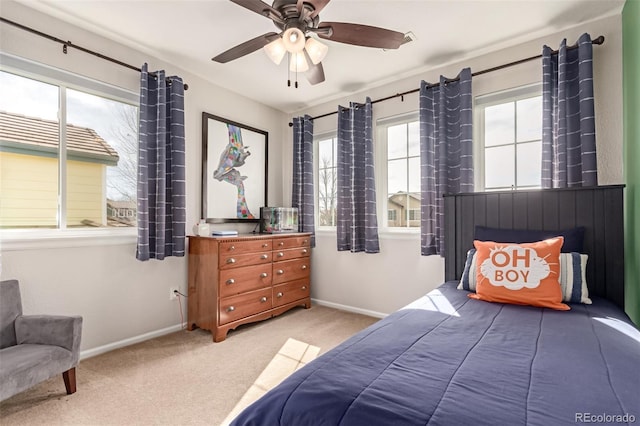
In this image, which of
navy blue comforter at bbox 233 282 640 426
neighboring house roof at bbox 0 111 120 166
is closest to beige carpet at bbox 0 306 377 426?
navy blue comforter at bbox 233 282 640 426

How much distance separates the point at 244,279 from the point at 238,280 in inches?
2.7

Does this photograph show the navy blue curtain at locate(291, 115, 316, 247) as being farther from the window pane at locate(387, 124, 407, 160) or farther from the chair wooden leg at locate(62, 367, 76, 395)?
the chair wooden leg at locate(62, 367, 76, 395)

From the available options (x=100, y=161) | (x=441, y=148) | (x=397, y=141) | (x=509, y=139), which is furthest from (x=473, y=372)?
(x=100, y=161)

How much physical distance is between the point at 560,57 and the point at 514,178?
3.04 feet

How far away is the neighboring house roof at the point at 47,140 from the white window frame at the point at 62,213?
76 millimetres

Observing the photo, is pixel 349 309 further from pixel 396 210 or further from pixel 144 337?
pixel 144 337

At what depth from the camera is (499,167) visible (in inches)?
106

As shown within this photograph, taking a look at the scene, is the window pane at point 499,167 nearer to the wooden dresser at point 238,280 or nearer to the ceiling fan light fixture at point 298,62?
the ceiling fan light fixture at point 298,62

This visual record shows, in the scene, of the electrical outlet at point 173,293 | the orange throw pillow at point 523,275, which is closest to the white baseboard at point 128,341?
the electrical outlet at point 173,293

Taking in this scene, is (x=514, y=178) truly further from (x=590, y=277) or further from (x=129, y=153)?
(x=129, y=153)

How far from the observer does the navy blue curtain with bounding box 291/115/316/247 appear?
147 inches

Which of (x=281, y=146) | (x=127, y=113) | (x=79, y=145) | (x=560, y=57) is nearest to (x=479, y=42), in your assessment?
(x=560, y=57)

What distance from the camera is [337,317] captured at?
3.31m

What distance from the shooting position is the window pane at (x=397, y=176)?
128 inches
